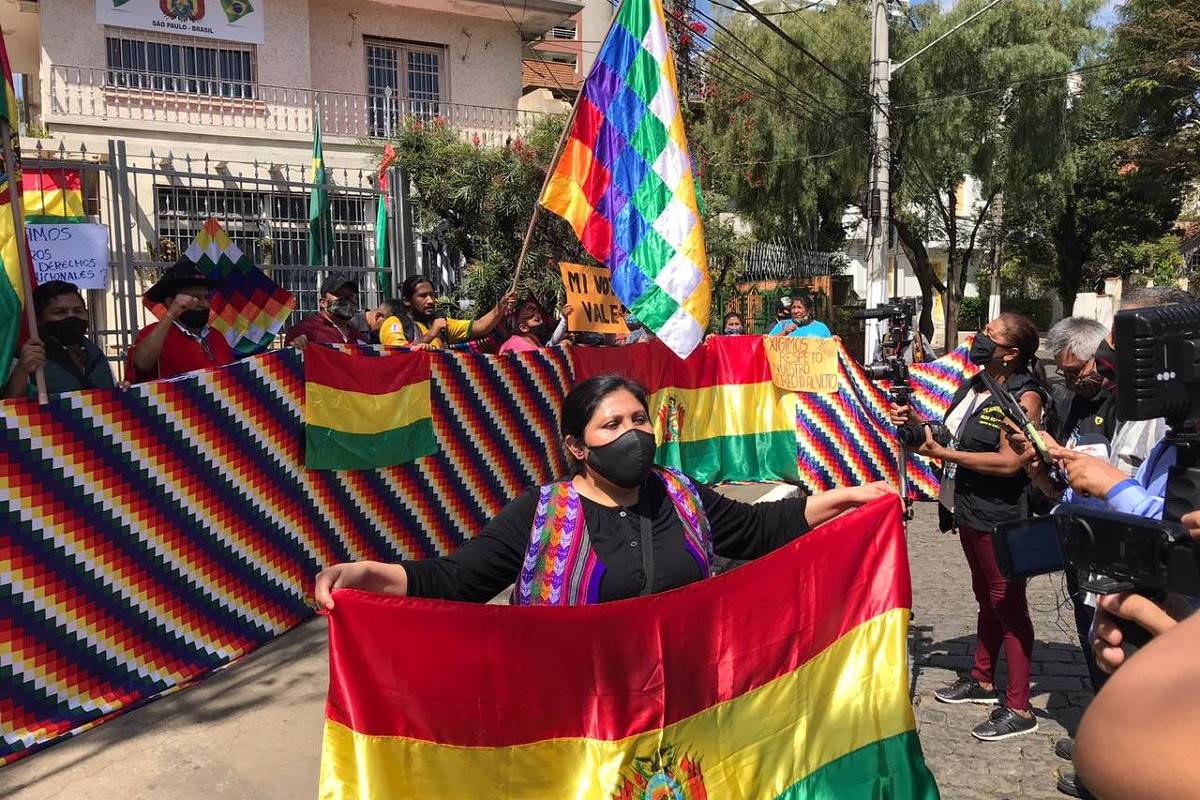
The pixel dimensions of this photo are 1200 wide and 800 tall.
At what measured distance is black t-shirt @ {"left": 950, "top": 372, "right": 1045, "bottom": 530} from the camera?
15.9 feet

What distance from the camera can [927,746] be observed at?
15.4ft

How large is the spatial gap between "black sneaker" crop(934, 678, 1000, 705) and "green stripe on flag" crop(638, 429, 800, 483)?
530 centimetres

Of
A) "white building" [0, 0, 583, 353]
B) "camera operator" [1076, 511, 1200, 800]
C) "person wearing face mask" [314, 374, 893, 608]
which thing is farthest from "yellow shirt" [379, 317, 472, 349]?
"camera operator" [1076, 511, 1200, 800]

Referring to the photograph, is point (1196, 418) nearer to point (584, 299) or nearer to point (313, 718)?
point (313, 718)

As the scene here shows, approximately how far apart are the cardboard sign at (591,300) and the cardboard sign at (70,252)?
323cm

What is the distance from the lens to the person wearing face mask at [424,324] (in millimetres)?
8266

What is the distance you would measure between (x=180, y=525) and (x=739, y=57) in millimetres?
24199

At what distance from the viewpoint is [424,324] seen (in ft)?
29.0

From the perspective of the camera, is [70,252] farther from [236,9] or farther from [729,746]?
[236,9]

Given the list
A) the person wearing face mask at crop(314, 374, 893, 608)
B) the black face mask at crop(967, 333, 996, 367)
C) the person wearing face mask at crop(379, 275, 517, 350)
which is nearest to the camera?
the person wearing face mask at crop(314, 374, 893, 608)

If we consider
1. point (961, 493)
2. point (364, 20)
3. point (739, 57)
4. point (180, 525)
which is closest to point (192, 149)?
point (364, 20)

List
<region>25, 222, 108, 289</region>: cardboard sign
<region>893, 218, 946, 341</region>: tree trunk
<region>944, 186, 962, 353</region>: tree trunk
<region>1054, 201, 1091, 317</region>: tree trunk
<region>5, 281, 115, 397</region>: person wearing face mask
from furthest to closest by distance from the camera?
<region>1054, 201, 1091, 317</region>: tree trunk
<region>944, 186, 962, 353</region>: tree trunk
<region>893, 218, 946, 341</region>: tree trunk
<region>25, 222, 108, 289</region>: cardboard sign
<region>5, 281, 115, 397</region>: person wearing face mask

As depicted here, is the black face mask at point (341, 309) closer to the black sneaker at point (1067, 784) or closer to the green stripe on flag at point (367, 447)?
the green stripe on flag at point (367, 447)

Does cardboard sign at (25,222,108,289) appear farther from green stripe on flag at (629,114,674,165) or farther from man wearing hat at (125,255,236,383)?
green stripe on flag at (629,114,674,165)
